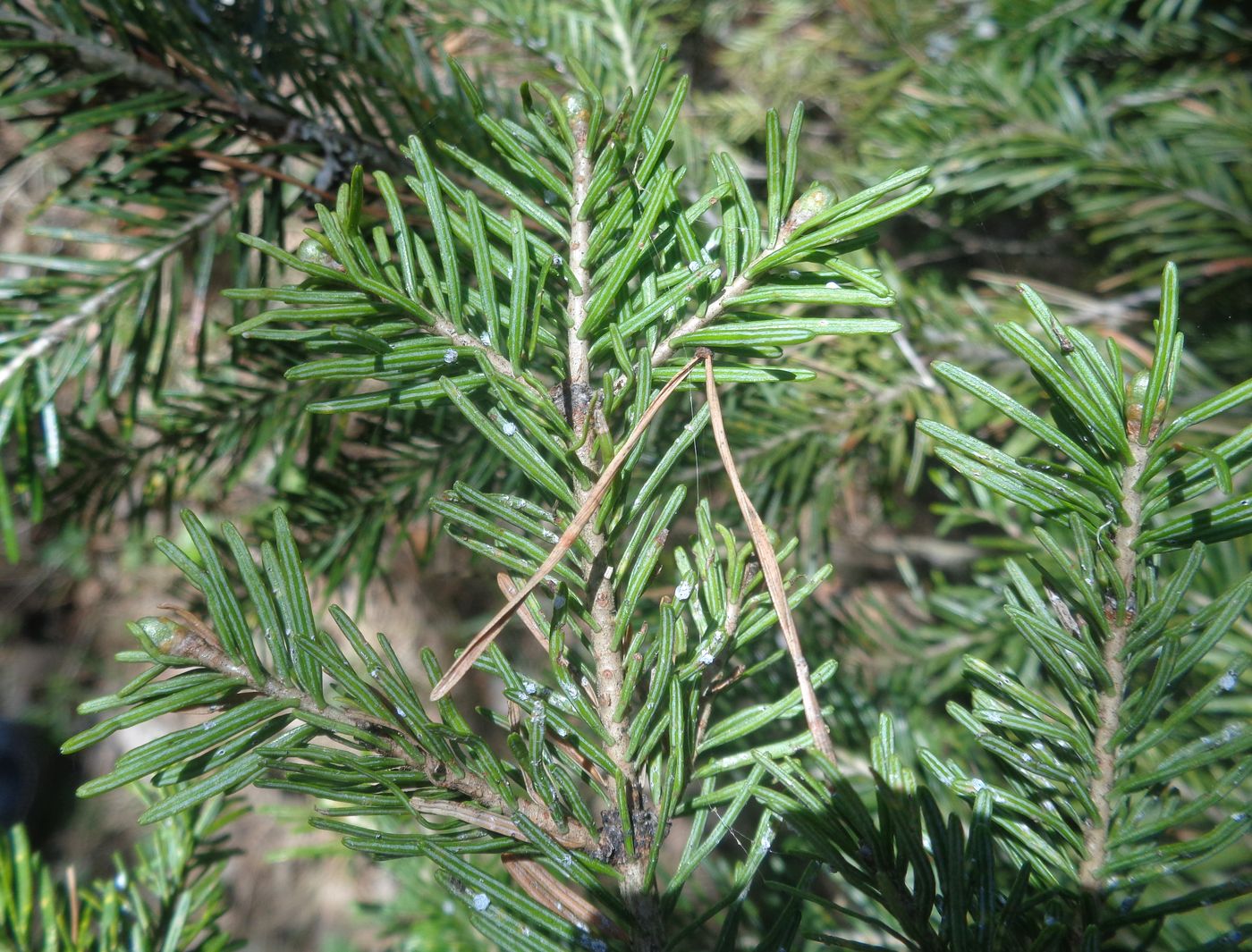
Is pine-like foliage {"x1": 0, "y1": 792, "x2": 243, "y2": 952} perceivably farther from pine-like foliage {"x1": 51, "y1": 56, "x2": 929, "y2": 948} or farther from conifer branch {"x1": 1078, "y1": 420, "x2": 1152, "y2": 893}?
conifer branch {"x1": 1078, "y1": 420, "x2": 1152, "y2": 893}

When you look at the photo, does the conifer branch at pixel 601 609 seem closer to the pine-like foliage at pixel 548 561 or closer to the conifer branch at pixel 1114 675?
the pine-like foliage at pixel 548 561

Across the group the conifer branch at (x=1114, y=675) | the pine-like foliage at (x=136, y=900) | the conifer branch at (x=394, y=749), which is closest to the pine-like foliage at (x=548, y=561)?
the conifer branch at (x=394, y=749)

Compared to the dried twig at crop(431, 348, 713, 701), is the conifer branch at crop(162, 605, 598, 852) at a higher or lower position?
lower

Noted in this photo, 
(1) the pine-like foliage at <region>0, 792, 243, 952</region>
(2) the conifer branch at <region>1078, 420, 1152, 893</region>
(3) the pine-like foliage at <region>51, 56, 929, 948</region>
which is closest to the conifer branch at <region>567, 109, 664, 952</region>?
(3) the pine-like foliage at <region>51, 56, 929, 948</region>

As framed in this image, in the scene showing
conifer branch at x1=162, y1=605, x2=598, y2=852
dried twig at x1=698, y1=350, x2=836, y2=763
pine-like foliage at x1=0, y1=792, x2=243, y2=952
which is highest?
dried twig at x1=698, y1=350, x2=836, y2=763

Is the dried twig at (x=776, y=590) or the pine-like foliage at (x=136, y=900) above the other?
the dried twig at (x=776, y=590)

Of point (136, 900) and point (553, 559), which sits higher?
point (553, 559)

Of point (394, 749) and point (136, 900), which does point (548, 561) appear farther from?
point (136, 900)

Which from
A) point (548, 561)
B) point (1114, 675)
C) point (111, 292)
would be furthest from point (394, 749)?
point (111, 292)

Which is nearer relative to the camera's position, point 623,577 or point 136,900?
point 623,577

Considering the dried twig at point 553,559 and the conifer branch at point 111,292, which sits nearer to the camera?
the dried twig at point 553,559

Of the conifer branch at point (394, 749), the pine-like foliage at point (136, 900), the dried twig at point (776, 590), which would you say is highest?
the dried twig at point (776, 590)
